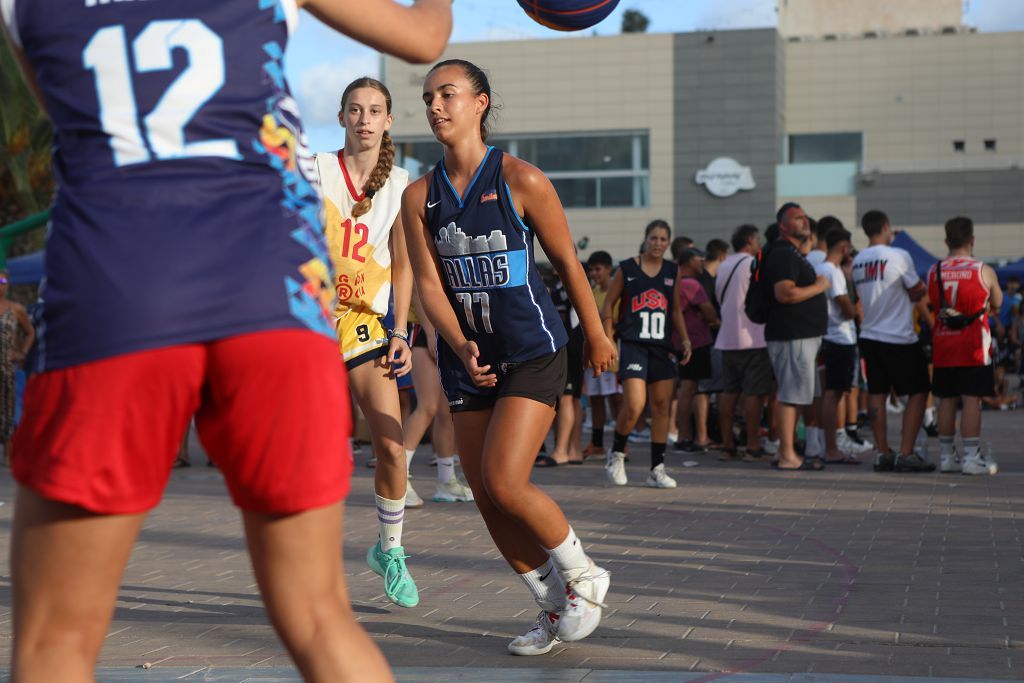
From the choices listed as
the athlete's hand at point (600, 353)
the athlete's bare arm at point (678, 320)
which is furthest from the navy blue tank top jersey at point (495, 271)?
the athlete's bare arm at point (678, 320)

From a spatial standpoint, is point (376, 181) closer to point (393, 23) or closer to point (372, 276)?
point (372, 276)

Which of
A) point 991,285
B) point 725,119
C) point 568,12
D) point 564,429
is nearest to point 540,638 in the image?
point 568,12

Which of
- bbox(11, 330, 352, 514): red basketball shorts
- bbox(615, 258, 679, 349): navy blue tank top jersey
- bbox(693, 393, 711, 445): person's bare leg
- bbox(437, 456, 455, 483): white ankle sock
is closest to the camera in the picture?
bbox(11, 330, 352, 514): red basketball shorts

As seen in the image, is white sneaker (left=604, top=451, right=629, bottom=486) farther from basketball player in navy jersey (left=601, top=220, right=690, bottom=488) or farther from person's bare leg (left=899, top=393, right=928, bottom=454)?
person's bare leg (left=899, top=393, right=928, bottom=454)

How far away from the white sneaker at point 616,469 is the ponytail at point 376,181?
561 centimetres

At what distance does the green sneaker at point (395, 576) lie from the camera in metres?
6.05

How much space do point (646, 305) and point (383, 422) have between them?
568 cm

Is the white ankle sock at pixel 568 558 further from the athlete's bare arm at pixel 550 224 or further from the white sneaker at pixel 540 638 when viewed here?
the athlete's bare arm at pixel 550 224

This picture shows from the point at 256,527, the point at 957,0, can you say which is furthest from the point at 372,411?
the point at 957,0

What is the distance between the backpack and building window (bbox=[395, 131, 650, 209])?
41.7 m

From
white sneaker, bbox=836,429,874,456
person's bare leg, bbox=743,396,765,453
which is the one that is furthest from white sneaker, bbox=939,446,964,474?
person's bare leg, bbox=743,396,765,453

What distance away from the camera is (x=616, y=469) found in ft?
38.4

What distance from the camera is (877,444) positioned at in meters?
12.7

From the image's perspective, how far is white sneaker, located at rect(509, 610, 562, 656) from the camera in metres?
5.17
